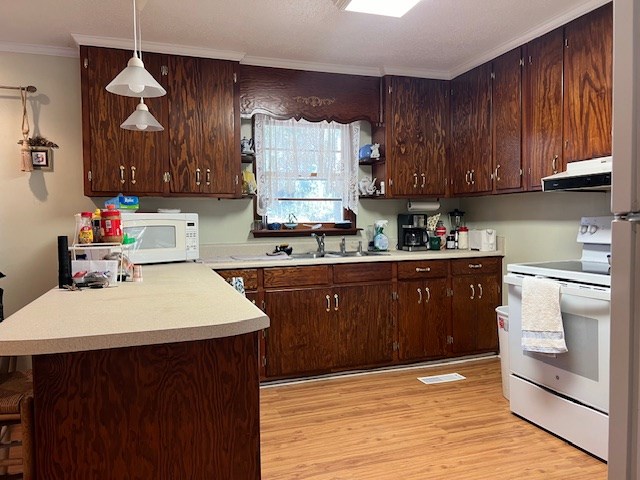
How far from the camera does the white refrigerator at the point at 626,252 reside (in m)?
0.77

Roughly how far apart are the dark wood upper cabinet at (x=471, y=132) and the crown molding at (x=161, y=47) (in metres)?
1.85

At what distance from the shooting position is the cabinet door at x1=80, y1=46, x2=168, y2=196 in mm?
3141

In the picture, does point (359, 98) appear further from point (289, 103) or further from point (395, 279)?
point (395, 279)

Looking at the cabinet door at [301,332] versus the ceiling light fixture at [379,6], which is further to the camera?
the cabinet door at [301,332]

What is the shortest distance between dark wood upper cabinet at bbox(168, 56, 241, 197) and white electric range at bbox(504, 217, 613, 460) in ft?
6.95

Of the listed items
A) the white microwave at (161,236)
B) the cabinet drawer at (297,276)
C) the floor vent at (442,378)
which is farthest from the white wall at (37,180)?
the floor vent at (442,378)

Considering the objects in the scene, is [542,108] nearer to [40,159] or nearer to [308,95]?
[308,95]

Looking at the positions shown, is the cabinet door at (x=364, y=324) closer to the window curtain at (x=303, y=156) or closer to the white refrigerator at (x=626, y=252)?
the window curtain at (x=303, y=156)

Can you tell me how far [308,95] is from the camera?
3779 millimetres

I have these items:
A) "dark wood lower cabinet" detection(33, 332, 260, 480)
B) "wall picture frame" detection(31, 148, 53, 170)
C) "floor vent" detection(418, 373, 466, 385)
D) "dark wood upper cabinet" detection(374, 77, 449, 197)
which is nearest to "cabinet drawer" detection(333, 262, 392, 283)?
"dark wood upper cabinet" detection(374, 77, 449, 197)

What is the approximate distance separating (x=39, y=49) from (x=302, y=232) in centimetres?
235

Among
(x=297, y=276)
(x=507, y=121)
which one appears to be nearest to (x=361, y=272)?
(x=297, y=276)

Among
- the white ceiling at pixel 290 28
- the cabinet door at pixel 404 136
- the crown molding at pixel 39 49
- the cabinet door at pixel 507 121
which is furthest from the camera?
the cabinet door at pixel 404 136

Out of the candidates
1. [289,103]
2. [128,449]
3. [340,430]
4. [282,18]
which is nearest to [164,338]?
[128,449]
